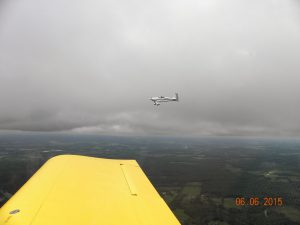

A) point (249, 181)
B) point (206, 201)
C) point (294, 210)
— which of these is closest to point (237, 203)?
point (206, 201)

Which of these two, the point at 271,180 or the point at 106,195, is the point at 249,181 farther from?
the point at 106,195

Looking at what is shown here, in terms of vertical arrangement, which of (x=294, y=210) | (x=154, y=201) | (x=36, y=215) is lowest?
(x=294, y=210)
